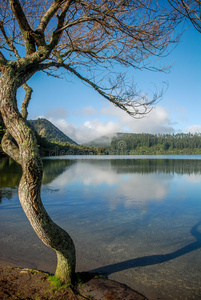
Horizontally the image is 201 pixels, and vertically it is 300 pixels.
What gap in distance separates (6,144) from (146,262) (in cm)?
445

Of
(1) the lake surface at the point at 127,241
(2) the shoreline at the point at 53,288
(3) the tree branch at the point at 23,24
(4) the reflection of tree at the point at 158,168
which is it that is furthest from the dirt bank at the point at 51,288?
(4) the reflection of tree at the point at 158,168

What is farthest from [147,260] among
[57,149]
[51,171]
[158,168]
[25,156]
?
[57,149]

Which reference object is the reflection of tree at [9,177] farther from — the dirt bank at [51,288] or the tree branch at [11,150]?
the tree branch at [11,150]

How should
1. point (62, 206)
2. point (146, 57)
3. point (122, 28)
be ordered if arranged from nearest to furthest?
point (122, 28) → point (146, 57) → point (62, 206)

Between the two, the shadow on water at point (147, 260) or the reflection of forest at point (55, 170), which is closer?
the shadow on water at point (147, 260)

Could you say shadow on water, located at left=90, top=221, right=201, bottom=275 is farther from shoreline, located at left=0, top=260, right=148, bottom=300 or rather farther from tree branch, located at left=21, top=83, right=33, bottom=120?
tree branch, located at left=21, top=83, right=33, bottom=120

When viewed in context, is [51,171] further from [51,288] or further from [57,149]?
[57,149]

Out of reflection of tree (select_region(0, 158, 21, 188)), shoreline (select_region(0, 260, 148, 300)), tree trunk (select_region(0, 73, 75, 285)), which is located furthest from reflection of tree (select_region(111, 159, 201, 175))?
tree trunk (select_region(0, 73, 75, 285))

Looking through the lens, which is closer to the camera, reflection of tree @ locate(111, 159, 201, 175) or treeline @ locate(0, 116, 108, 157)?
reflection of tree @ locate(111, 159, 201, 175)

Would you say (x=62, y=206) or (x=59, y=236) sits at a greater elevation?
(x=59, y=236)

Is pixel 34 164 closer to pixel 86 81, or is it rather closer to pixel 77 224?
pixel 86 81

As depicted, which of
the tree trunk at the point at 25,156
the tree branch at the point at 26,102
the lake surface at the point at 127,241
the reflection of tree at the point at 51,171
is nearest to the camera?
the tree trunk at the point at 25,156

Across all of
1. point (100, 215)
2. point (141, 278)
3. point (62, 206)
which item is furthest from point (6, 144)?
point (62, 206)

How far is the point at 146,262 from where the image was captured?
5684 mm
